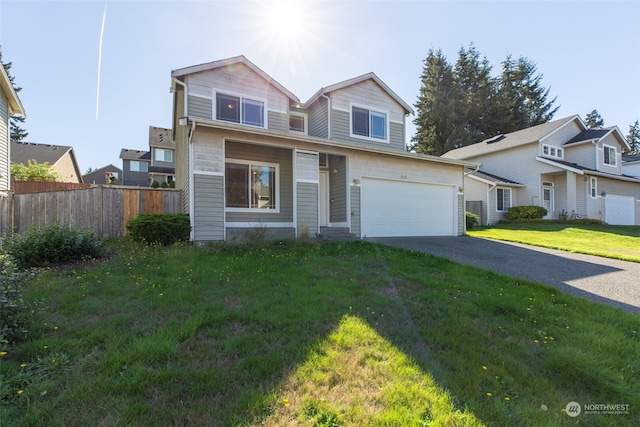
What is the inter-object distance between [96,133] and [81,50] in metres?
5.64

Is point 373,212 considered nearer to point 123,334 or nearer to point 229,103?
point 229,103

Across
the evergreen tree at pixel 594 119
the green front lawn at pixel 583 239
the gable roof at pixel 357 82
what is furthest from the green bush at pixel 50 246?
the evergreen tree at pixel 594 119

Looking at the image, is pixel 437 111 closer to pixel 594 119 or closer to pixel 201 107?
pixel 201 107

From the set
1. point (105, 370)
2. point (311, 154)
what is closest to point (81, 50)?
point (311, 154)

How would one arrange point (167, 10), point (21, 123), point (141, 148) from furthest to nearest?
point (141, 148)
point (21, 123)
point (167, 10)

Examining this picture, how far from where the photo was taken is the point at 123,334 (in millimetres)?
3146

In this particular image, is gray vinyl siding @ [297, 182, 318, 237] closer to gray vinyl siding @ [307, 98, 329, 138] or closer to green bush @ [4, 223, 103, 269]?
gray vinyl siding @ [307, 98, 329, 138]

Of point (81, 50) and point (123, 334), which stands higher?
point (81, 50)

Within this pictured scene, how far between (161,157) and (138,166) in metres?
7.01

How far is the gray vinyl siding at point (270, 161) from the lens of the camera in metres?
10.4

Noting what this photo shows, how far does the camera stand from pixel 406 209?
12.3m

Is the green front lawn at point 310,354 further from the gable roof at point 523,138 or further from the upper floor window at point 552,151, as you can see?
the upper floor window at point 552,151

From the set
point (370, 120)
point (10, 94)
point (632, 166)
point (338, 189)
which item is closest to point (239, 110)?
point (338, 189)

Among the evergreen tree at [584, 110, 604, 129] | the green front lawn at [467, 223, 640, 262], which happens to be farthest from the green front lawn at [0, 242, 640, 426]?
the evergreen tree at [584, 110, 604, 129]
